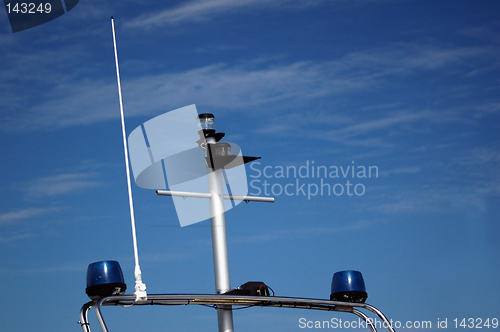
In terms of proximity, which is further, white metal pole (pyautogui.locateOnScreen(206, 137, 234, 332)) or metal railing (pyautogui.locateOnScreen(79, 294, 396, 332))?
white metal pole (pyautogui.locateOnScreen(206, 137, 234, 332))

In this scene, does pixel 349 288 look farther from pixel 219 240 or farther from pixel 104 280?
pixel 104 280

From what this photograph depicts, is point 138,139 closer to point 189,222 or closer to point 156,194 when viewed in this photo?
point 156,194

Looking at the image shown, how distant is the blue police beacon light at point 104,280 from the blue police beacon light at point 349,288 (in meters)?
3.35

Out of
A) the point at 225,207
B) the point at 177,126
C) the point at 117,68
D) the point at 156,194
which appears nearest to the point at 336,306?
the point at 225,207

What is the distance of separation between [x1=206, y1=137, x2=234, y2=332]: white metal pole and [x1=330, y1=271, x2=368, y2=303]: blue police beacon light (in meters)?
1.61

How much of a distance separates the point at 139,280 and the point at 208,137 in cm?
379

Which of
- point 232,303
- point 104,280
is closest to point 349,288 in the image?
point 232,303

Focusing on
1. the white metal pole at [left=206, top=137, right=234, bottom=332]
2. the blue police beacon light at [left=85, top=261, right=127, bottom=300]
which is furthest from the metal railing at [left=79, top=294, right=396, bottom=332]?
the white metal pole at [left=206, top=137, right=234, bottom=332]

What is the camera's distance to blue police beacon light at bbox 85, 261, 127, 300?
7.21 meters

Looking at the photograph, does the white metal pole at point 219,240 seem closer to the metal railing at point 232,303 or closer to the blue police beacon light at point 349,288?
the metal railing at point 232,303

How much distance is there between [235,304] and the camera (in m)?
8.48

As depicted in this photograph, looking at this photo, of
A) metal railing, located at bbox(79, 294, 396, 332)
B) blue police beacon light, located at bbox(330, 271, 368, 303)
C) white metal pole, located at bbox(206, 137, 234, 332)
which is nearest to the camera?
metal railing, located at bbox(79, 294, 396, 332)

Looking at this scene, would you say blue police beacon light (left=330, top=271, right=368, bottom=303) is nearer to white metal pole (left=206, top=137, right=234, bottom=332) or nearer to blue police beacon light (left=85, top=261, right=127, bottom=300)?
white metal pole (left=206, top=137, right=234, bottom=332)

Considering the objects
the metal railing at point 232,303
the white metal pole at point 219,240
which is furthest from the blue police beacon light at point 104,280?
the white metal pole at point 219,240
